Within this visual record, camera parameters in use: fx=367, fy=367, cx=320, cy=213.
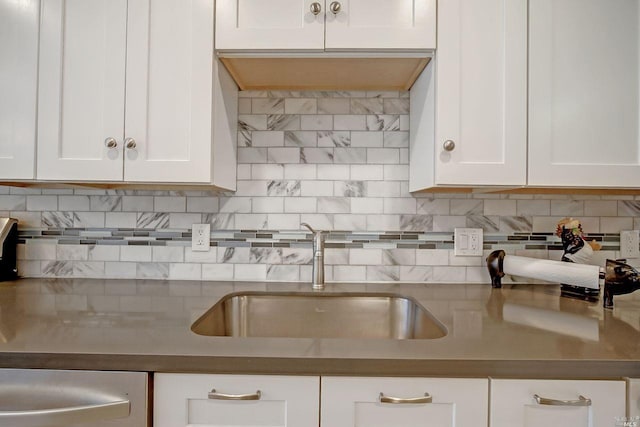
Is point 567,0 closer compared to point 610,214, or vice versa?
point 567,0

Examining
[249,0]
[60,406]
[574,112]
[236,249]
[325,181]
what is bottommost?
[60,406]

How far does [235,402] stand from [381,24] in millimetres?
1218

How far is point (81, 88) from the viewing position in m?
1.26

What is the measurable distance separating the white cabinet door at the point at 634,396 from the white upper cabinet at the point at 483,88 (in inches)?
25.4

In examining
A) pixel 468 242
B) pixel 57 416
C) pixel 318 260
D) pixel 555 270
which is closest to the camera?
pixel 57 416

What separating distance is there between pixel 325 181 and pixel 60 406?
113 centimetres

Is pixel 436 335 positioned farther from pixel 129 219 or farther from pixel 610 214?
pixel 129 219

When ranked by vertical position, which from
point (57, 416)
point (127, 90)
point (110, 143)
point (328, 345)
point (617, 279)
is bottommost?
point (57, 416)

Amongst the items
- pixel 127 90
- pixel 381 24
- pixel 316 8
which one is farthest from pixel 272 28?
pixel 127 90

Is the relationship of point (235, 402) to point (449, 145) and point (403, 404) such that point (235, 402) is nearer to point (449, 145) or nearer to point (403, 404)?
point (403, 404)

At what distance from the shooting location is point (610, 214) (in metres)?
1.56

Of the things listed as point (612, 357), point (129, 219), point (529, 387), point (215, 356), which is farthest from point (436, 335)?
point (129, 219)

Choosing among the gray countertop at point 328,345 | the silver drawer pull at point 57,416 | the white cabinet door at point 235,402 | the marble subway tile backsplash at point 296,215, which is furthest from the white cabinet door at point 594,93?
the silver drawer pull at point 57,416

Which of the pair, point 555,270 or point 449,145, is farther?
point 555,270
